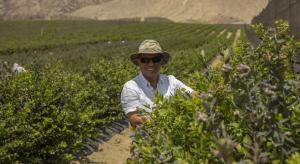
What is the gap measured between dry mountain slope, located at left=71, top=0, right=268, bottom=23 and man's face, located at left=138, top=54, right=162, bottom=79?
3565 inches

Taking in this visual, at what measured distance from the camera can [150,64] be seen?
4281 mm

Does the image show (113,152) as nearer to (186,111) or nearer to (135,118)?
(135,118)

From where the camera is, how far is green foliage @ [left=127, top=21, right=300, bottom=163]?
1773 mm

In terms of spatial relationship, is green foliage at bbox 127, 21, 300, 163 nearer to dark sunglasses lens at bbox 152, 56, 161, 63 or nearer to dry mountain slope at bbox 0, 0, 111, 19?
dark sunglasses lens at bbox 152, 56, 161, 63

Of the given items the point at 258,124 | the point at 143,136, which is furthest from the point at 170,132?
the point at 258,124

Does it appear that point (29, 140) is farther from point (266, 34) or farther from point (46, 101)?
point (266, 34)

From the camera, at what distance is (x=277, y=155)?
1.79 meters

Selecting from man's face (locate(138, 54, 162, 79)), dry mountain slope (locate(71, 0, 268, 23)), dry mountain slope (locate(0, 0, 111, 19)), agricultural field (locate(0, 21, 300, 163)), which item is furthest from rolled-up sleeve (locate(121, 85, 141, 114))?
dry mountain slope (locate(0, 0, 111, 19))

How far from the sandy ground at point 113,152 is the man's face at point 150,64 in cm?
384

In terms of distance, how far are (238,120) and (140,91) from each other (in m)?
2.14

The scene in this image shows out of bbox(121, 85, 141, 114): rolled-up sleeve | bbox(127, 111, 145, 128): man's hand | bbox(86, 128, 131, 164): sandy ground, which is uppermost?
bbox(121, 85, 141, 114): rolled-up sleeve

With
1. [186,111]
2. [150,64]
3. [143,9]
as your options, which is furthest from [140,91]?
[143,9]

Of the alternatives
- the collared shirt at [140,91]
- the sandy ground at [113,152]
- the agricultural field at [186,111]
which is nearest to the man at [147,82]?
the collared shirt at [140,91]

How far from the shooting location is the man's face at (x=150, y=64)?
4.23m
